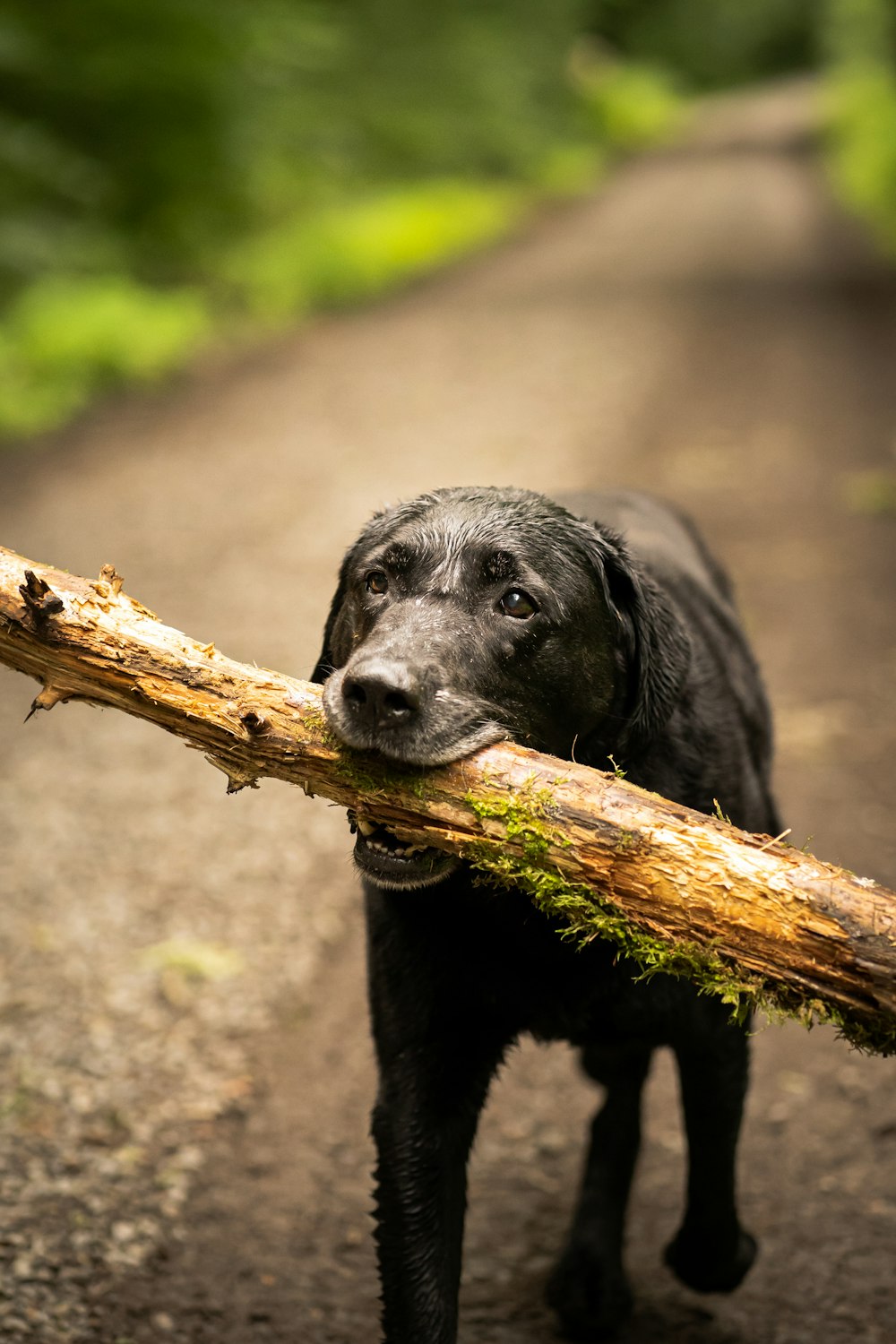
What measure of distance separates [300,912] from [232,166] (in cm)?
1378

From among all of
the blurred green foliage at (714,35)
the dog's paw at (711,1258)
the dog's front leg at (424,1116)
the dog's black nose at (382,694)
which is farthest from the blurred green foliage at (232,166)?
the blurred green foliage at (714,35)

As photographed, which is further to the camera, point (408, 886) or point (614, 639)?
point (614, 639)

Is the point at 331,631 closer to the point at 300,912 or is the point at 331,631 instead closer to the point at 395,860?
the point at 395,860

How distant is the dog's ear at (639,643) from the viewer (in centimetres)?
316

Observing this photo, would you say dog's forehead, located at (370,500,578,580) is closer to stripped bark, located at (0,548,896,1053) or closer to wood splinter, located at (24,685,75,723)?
stripped bark, located at (0,548,896,1053)

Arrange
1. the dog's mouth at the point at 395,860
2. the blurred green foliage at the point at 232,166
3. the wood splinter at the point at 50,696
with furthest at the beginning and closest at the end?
the blurred green foliage at the point at 232,166 → the wood splinter at the point at 50,696 → the dog's mouth at the point at 395,860

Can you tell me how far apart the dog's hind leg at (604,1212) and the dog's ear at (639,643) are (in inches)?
35.5

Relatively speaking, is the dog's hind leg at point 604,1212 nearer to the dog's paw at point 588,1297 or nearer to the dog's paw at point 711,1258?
the dog's paw at point 588,1297

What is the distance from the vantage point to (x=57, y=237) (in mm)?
14148

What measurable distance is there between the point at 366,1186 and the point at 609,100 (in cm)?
3890

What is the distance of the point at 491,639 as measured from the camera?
2945 mm

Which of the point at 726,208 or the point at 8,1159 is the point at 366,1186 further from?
the point at 726,208

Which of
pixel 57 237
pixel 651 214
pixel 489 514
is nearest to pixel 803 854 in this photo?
pixel 489 514

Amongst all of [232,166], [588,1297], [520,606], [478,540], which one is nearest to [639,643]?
[520,606]
